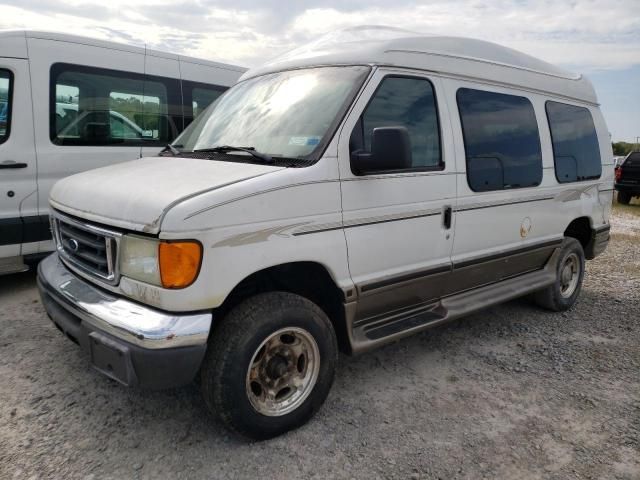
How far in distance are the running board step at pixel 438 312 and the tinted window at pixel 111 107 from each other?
4.03 m

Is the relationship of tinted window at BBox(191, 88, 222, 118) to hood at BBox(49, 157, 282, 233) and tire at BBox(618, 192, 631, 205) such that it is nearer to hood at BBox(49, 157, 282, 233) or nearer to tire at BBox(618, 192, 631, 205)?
→ hood at BBox(49, 157, 282, 233)

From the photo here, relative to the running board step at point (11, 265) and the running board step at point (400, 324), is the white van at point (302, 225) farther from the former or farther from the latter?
the running board step at point (11, 265)

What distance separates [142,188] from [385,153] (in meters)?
1.33

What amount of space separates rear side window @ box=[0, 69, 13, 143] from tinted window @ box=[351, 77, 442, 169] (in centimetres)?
384

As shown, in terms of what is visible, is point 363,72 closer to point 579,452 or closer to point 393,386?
point 393,386

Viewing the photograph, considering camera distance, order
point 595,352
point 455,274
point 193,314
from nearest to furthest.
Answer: point 193,314
point 455,274
point 595,352

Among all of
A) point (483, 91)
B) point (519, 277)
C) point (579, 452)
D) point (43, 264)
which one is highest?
point (483, 91)

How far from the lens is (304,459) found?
107 inches

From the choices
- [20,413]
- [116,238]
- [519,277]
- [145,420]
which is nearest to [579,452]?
[519,277]

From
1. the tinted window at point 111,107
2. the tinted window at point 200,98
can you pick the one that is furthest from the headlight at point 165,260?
the tinted window at point 200,98

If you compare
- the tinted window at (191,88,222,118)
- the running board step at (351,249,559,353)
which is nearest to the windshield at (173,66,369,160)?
the running board step at (351,249,559,353)

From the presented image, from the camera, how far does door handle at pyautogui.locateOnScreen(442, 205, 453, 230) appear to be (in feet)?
11.6

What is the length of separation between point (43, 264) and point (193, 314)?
1598 mm

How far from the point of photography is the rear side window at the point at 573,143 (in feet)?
15.5
